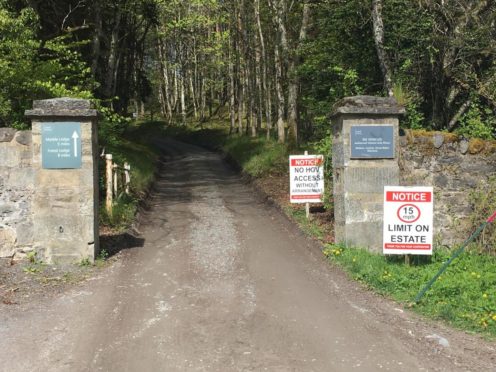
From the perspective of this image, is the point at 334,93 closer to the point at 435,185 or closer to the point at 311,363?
the point at 435,185

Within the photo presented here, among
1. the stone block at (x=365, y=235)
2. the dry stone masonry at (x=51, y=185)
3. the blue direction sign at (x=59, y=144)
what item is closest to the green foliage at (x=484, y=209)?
the stone block at (x=365, y=235)

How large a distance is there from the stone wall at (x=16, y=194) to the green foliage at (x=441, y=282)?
5159mm

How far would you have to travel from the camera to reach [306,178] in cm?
1188

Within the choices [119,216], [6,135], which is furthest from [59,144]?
[119,216]

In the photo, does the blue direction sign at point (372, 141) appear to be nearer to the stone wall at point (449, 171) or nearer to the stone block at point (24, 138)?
the stone wall at point (449, 171)

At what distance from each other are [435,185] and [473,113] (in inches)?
108

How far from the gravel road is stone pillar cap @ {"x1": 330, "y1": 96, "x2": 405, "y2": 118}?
2.64 m

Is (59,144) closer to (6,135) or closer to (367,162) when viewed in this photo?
(6,135)

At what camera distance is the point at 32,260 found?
8.66m

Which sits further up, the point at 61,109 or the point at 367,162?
the point at 61,109

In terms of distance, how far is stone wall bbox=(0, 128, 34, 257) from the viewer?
8672 millimetres

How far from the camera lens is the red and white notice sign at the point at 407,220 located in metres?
8.16

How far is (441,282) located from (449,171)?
2.70 meters

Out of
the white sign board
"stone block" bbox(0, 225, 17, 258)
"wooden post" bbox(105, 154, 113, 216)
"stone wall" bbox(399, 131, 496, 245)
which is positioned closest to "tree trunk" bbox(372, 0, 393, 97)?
the white sign board
